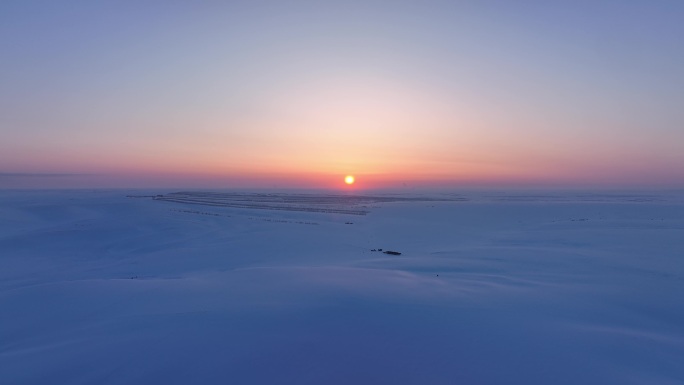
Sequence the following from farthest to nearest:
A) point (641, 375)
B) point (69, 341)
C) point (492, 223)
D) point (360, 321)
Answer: point (492, 223)
point (360, 321)
point (69, 341)
point (641, 375)

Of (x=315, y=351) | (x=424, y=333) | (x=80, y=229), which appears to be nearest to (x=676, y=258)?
(x=424, y=333)

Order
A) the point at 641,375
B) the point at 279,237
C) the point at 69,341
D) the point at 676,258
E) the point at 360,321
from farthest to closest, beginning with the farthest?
the point at 279,237
the point at 676,258
the point at 360,321
the point at 69,341
the point at 641,375

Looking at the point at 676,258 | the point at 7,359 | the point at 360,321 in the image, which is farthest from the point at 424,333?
the point at 676,258

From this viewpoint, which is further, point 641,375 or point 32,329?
point 32,329

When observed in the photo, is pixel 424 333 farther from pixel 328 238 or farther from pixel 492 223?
pixel 492 223

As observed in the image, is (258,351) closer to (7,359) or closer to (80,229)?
(7,359)

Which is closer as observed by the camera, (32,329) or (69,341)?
(69,341)

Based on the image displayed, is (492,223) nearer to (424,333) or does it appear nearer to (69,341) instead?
(424,333)

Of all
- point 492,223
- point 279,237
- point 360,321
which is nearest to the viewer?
point 360,321

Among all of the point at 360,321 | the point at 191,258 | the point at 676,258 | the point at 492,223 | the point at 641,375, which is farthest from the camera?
the point at 492,223
